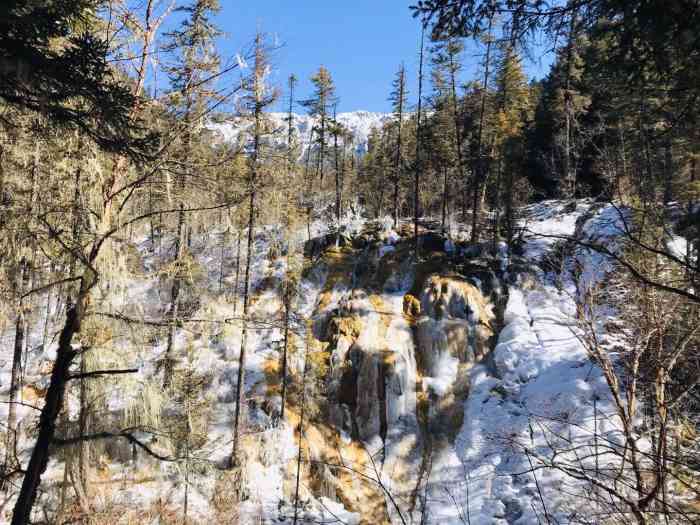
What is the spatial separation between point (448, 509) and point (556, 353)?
23.3 feet

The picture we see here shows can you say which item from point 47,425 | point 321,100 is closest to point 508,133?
point 321,100

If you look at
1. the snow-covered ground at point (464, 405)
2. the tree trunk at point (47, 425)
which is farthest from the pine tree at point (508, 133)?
the tree trunk at point (47, 425)

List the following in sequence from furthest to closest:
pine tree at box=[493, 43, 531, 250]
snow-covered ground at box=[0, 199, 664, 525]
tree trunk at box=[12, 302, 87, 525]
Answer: pine tree at box=[493, 43, 531, 250] < snow-covered ground at box=[0, 199, 664, 525] < tree trunk at box=[12, 302, 87, 525]

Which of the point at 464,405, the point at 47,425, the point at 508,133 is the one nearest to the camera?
the point at 47,425

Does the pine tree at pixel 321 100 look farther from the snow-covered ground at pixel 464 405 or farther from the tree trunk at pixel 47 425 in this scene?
the tree trunk at pixel 47 425

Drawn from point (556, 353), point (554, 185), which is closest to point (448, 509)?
point (556, 353)

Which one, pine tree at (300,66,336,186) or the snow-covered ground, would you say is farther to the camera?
pine tree at (300,66,336,186)

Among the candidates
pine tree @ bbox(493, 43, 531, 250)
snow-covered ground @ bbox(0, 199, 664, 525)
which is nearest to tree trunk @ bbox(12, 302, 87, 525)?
snow-covered ground @ bbox(0, 199, 664, 525)

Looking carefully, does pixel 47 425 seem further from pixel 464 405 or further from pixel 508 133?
pixel 508 133

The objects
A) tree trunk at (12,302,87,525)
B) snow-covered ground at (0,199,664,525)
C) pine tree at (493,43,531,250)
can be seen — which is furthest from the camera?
pine tree at (493,43,531,250)

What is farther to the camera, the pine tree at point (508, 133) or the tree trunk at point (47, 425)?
the pine tree at point (508, 133)

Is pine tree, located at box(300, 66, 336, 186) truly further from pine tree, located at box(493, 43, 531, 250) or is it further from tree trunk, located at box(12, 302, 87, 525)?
tree trunk, located at box(12, 302, 87, 525)

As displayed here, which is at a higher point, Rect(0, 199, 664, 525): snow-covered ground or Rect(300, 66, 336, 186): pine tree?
Rect(300, 66, 336, 186): pine tree

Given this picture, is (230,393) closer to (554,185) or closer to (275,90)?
(275,90)
